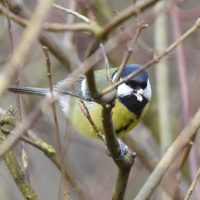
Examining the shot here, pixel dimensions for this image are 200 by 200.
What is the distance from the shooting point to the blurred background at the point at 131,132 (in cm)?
240

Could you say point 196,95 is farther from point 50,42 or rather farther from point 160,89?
point 50,42

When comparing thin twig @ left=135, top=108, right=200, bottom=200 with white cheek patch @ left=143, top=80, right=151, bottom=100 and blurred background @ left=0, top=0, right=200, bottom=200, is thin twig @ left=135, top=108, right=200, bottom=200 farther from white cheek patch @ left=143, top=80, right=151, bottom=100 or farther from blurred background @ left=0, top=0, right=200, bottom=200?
white cheek patch @ left=143, top=80, right=151, bottom=100

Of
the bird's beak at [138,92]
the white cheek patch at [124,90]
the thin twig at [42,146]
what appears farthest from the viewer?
the white cheek patch at [124,90]

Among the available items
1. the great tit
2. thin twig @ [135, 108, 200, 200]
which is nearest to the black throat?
the great tit

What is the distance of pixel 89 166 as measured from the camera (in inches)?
136

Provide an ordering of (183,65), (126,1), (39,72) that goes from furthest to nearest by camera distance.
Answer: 1. (126,1)
2. (39,72)
3. (183,65)

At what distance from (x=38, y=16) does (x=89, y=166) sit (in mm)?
2743

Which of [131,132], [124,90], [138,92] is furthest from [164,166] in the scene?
[131,132]

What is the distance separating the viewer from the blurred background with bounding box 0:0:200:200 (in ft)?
7.88

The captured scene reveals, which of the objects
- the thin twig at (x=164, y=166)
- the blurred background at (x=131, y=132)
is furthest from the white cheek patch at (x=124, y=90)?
the thin twig at (x=164, y=166)

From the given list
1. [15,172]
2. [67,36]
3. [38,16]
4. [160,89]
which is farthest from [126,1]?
[38,16]

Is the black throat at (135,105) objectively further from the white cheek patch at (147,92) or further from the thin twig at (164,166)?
the thin twig at (164,166)

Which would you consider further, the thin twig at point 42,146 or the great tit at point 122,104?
the great tit at point 122,104

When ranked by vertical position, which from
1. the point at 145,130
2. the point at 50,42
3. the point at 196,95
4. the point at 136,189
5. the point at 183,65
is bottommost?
the point at 136,189
